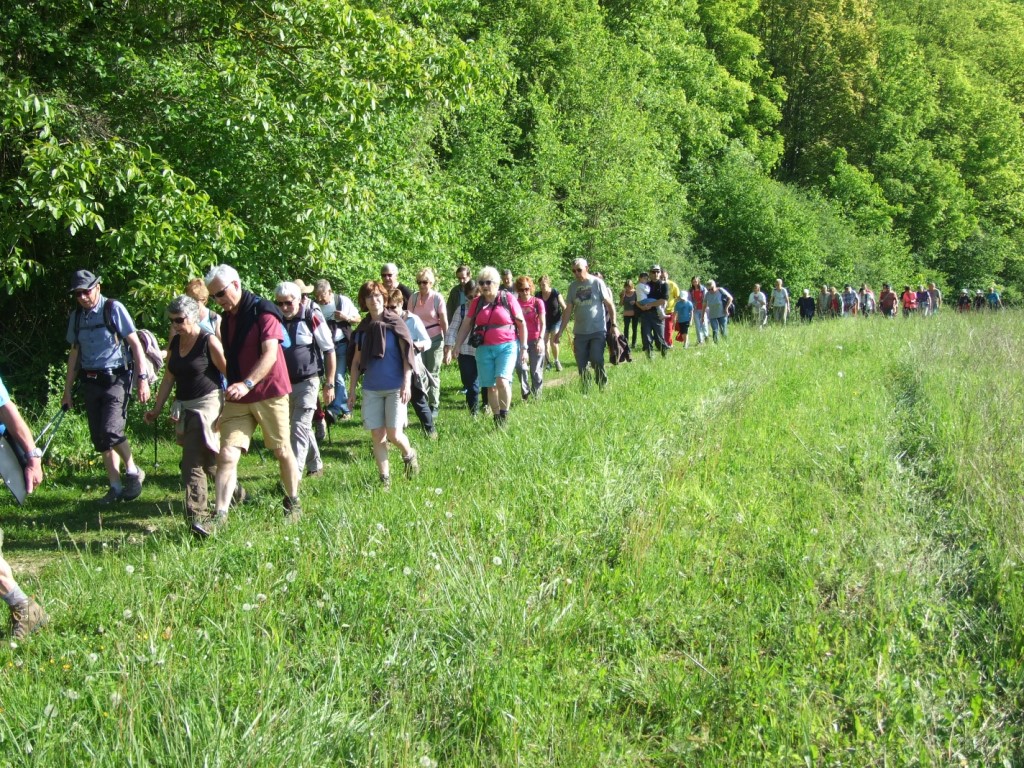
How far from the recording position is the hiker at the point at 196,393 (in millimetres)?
6449

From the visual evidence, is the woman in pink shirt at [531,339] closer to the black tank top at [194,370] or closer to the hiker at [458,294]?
the hiker at [458,294]

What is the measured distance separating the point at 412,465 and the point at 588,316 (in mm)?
4057

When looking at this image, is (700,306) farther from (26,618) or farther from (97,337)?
(26,618)

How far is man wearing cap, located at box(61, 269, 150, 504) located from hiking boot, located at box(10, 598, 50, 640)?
345 cm

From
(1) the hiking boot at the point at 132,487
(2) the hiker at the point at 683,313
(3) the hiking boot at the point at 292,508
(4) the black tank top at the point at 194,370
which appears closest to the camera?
(3) the hiking boot at the point at 292,508

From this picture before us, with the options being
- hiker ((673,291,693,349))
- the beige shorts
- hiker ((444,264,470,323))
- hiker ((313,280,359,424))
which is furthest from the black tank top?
hiker ((673,291,693,349))

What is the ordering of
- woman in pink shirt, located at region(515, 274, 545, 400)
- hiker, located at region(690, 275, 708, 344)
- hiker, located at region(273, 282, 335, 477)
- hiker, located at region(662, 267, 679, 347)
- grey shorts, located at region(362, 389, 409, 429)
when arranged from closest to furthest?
grey shorts, located at region(362, 389, 409, 429) < hiker, located at region(273, 282, 335, 477) < woman in pink shirt, located at region(515, 274, 545, 400) < hiker, located at region(662, 267, 679, 347) < hiker, located at region(690, 275, 708, 344)

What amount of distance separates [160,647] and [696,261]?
32.9m

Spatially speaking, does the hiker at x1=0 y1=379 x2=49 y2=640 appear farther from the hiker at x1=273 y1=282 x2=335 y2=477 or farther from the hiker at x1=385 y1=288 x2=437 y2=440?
the hiker at x1=385 y1=288 x2=437 y2=440

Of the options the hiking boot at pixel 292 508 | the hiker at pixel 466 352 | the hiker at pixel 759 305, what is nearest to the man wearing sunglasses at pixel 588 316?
the hiker at pixel 466 352

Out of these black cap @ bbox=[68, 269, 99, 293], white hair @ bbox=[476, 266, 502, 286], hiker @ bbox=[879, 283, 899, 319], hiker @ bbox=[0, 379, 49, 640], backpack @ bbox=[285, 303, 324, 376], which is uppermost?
black cap @ bbox=[68, 269, 99, 293]

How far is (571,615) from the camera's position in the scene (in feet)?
13.1

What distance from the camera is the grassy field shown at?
124 inches

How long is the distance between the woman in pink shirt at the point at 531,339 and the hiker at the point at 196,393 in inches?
219
